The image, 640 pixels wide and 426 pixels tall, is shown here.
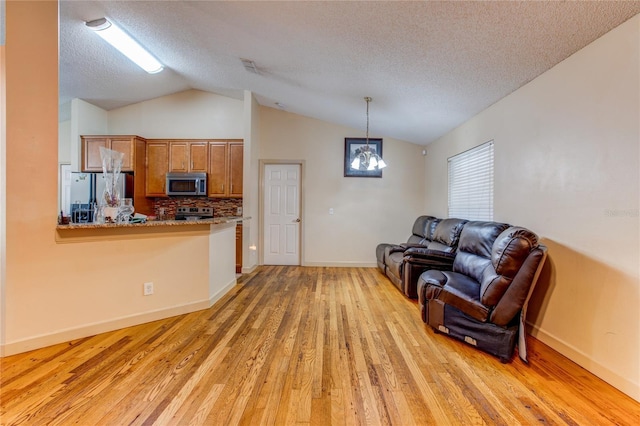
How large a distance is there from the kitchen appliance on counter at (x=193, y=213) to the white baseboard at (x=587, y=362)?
4.85 meters

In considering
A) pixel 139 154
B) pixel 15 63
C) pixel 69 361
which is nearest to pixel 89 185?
pixel 139 154

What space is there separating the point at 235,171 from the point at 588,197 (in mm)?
4649

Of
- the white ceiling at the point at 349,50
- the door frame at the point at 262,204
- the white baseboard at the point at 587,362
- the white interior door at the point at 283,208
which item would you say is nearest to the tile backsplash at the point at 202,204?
the door frame at the point at 262,204

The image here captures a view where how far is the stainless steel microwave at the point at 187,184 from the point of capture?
5.00 metres

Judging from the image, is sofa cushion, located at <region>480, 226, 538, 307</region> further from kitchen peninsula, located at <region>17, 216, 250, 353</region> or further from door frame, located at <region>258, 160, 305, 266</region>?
door frame, located at <region>258, 160, 305, 266</region>

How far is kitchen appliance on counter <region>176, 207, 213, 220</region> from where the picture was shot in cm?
513

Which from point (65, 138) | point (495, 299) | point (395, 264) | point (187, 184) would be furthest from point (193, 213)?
point (495, 299)

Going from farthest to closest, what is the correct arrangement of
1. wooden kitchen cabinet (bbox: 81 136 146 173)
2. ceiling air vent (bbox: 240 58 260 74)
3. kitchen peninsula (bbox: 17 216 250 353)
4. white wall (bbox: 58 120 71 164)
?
white wall (bbox: 58 120 71 164) → wooden kitchen cabinet (bbox: 81 136 146 173) → ceiling air vent (bbox: 240 58 260 74) → kitchen peninsula (bbox: 17 216 250 353)

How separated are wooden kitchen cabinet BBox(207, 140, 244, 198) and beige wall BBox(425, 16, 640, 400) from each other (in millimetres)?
4111

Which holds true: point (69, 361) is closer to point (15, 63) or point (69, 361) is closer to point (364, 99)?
point (15, 63)

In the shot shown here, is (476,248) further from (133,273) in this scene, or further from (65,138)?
(65,138)

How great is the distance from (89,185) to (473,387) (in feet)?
18.7

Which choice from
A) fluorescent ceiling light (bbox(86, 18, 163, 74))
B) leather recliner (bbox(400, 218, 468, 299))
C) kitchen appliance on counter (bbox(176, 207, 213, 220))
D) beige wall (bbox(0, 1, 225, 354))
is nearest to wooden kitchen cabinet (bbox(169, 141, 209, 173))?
kitchen appliance on counter (bbox(176, 207, 213, 220))

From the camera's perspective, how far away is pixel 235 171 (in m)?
5.11
